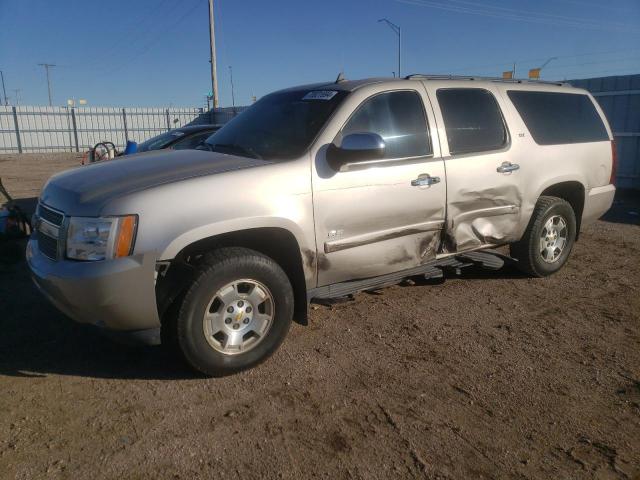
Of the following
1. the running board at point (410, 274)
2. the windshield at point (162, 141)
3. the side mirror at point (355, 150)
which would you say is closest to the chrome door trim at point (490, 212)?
the running board at point (410, 274)

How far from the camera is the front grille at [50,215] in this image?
10.4 ft

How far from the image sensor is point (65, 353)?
369 centimetres

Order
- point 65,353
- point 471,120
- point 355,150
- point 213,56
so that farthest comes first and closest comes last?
1. point 213,56
2. point 471,120
3. point 65,353
4. point 355,150

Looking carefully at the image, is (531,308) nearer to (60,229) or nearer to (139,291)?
(139,291)

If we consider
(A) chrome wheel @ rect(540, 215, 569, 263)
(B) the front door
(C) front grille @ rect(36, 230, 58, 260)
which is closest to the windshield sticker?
(B) the front door

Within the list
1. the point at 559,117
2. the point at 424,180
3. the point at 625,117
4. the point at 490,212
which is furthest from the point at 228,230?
the point at 625,117

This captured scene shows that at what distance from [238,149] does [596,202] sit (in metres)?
3.89

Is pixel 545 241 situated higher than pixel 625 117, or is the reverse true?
pixel 625 117

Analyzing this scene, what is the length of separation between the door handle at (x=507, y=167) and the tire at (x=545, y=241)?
0.60m

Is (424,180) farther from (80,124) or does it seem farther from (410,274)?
(80,124)

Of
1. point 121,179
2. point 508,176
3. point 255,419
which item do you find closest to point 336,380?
point 255,419

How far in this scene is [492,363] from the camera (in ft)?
11.7

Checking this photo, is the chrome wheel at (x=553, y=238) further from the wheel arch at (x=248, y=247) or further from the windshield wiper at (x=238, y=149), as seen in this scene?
the windshield wiper at (x=238, y=149)

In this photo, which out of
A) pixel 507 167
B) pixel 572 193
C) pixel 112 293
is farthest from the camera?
pixel 572 193
